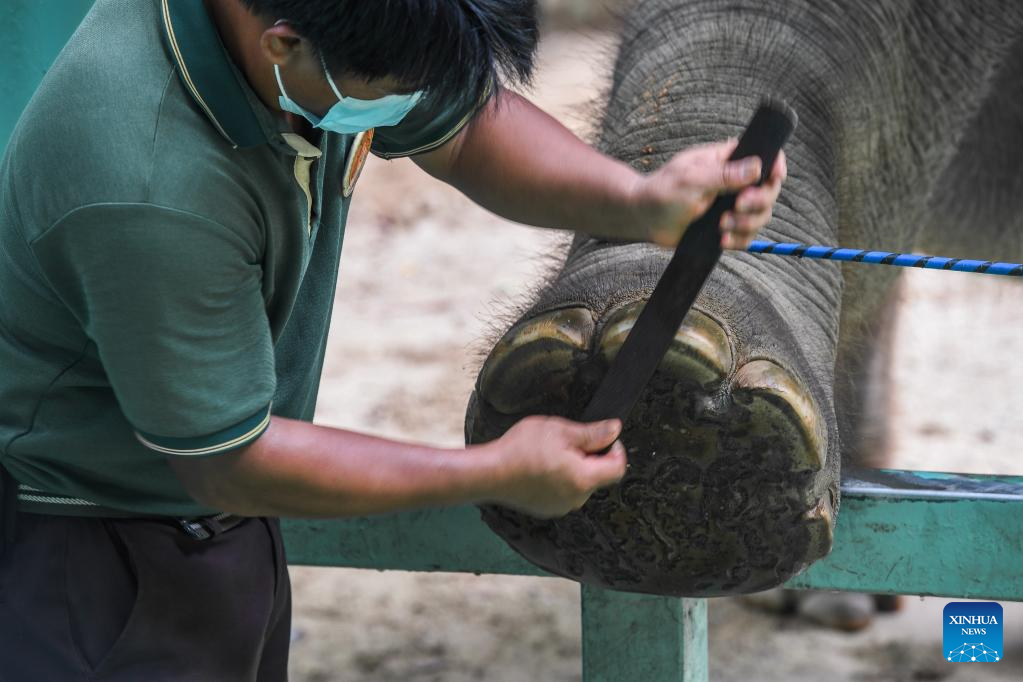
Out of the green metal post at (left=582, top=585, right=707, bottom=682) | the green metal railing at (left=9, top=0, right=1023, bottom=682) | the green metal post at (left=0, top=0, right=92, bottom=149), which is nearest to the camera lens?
the green metal railing at (left=9, top=0, right=1023, bottom=682)

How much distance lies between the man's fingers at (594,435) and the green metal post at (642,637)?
24.2 inches

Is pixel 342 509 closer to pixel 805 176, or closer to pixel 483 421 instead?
pixel 483 421

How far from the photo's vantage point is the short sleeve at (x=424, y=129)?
1124 millimetres

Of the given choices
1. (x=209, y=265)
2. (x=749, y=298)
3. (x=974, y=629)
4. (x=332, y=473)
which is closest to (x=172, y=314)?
(x=209, y=265)

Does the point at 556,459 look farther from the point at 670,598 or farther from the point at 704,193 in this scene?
the point at 670,598

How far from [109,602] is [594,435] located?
18.7 inches

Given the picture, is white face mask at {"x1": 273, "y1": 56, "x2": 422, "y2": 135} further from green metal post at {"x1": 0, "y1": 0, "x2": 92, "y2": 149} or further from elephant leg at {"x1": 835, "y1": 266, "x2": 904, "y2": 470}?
elephant leg at {"x1": 835, "y1": 266, "x2": 904, "y2": 470}

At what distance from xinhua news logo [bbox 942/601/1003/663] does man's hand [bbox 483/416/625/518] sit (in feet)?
2.82

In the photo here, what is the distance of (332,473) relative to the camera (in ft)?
3.23

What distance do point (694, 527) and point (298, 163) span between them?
400 mm

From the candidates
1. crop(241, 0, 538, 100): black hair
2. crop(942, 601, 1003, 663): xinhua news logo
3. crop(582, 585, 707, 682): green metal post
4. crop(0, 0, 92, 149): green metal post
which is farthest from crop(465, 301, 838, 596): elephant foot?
crop(0, 0, 92, 149): green metal post

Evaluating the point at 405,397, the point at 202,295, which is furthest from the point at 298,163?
the point at 405,397

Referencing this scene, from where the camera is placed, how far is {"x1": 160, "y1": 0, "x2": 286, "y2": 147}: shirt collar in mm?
941

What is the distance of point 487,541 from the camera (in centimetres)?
160
